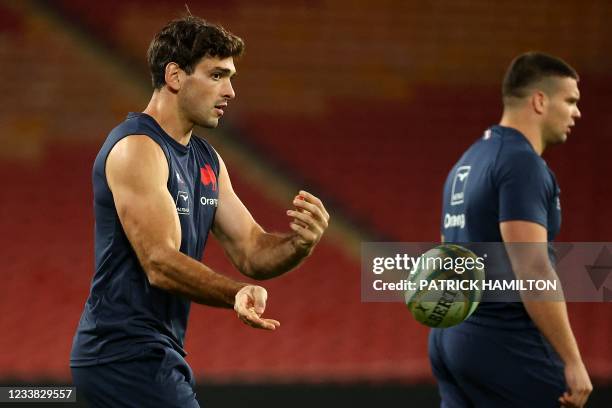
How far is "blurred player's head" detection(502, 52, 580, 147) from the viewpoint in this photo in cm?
363

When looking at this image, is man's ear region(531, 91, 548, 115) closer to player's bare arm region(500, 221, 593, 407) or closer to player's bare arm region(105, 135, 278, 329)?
player's bare arm region(500, 221, 593, 407)

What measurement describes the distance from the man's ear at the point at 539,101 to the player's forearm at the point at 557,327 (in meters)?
0.79

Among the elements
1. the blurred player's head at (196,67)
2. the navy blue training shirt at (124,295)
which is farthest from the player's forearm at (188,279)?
the blurred player's head at (196,67)

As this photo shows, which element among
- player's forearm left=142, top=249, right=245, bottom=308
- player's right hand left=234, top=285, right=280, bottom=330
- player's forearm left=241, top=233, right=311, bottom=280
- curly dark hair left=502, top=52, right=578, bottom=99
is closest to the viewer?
player's right hand left=234, top=285, right=280, bottom=330

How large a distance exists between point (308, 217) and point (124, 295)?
0.59 metres

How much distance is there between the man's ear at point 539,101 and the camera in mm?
3633

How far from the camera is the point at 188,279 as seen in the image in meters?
2.59

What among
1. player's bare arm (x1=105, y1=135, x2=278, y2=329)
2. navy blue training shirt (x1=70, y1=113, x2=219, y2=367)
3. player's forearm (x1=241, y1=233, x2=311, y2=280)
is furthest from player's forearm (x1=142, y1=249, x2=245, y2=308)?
player's forearm (x1=241, y1=233, x2=311, y2=280)

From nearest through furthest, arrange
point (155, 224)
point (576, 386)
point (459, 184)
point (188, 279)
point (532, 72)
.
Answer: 1. point (188, 279)
2. point (155, 224)
3. point (576, 386)
4. point (459, 184)
5. point (532, 72)

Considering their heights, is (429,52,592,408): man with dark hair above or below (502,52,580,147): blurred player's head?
below

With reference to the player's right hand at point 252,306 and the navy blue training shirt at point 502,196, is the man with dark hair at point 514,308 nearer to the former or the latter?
the navy blue training shirt at point 502,196

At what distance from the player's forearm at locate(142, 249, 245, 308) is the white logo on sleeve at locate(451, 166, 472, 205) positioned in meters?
1.28

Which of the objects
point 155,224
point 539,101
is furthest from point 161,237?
point 539,101

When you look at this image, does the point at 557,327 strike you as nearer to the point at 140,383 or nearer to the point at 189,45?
the point at 140,383
